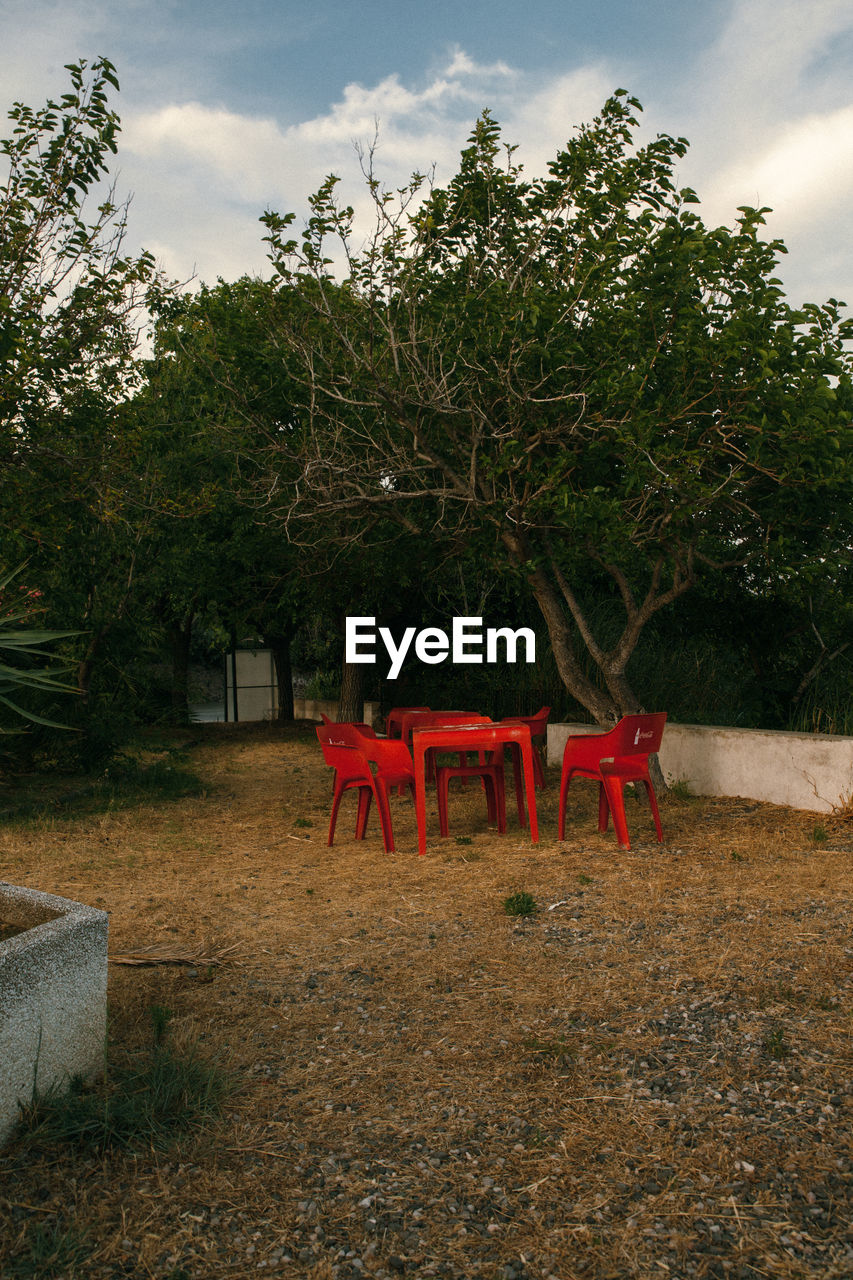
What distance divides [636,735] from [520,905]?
183 centimetres

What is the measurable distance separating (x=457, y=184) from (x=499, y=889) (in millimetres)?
5744

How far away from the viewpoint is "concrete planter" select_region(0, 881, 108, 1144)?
252 cm

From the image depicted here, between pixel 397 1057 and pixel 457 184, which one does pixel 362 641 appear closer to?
pixel 457 184

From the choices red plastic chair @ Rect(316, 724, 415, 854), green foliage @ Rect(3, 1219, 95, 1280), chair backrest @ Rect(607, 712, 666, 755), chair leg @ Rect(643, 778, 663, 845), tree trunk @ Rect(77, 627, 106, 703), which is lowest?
green foliage @ Rect(3, 1219, 95, 1280)

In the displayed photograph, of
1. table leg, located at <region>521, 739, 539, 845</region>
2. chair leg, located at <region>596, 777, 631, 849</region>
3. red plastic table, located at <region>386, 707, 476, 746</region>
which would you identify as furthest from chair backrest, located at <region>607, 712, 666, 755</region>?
red plastic table, located at <region>386, 707, 476, 746</region>

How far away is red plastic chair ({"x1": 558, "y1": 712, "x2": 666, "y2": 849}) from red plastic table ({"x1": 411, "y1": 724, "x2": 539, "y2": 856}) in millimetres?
270

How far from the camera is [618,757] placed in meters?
6.23

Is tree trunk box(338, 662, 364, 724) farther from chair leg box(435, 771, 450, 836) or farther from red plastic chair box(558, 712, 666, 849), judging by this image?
red plastic chair box(558, 712, 666, 849)

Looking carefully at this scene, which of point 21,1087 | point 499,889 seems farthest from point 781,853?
point 21,1087

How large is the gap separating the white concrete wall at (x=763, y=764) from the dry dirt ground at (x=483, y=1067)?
105 cm

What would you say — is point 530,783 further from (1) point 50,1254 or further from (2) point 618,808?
(1) point 50,1254

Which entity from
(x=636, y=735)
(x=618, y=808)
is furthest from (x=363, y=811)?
(x=636, y=735)

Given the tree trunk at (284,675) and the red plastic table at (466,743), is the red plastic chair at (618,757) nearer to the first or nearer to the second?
the red plastic table at (466,743)

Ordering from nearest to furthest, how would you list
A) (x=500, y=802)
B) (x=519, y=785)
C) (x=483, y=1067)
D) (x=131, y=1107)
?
(x=131, y=1107), (x=483, y=1067), (x=500, y=802), (x=519, y=785)
